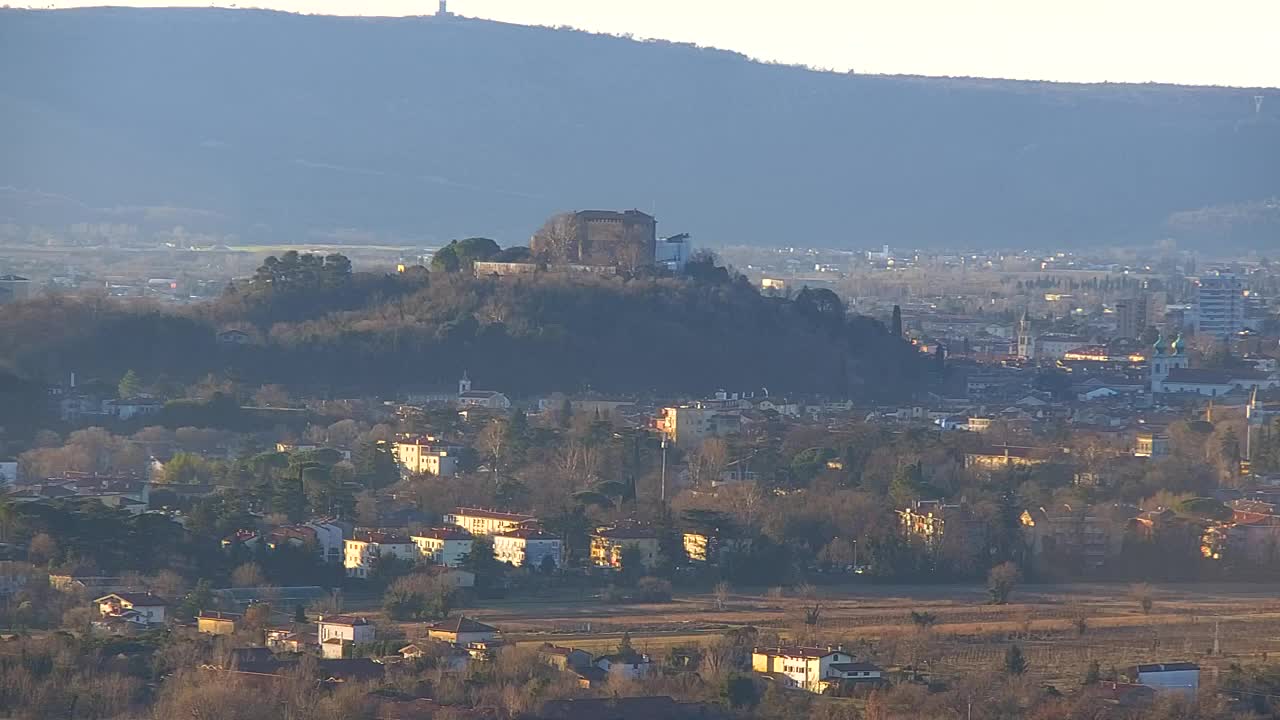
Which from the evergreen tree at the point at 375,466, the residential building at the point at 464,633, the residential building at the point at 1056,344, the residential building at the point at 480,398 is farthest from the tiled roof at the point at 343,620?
the residential building at the point at 1056,344

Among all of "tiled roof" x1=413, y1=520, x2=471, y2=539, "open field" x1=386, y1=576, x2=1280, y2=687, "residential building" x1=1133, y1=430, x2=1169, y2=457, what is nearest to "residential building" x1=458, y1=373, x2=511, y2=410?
"residential building" x1=1133, y1=430, x2=1169, y2=457

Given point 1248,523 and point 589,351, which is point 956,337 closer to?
point 589,351

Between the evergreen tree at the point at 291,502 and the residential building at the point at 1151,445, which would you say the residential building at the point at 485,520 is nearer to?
the evergreen tree at the point at 291,502

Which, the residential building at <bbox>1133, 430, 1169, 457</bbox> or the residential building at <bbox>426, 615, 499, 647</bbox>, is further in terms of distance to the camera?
the residential building at <bbox>1133, 430, 1169, 457</bbox>

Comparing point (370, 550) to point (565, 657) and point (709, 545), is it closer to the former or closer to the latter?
point (709, 545)

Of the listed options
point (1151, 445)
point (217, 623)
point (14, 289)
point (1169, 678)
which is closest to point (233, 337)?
point (14, 289)

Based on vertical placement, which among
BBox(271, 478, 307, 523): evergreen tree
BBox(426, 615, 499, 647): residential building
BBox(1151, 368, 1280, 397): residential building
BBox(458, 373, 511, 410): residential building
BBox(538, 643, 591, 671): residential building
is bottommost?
BBox(1151, 368, 1280, 397): residential building

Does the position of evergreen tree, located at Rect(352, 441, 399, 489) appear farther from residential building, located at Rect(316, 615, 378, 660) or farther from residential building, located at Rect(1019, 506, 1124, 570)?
residential building, located at Rect(316, 615, 378, 660)
